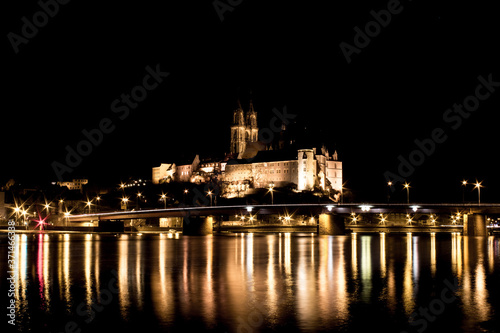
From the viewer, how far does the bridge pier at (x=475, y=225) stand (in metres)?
86.2

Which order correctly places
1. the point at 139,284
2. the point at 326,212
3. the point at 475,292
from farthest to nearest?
1. the point at 326,212
2. the point at 139,284
3. the point at 475,292

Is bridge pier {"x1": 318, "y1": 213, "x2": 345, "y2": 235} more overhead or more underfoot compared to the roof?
more underfoot

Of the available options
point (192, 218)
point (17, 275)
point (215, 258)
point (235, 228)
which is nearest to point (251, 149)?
point (235, 228)

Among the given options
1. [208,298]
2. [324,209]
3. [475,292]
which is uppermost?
[324,209]

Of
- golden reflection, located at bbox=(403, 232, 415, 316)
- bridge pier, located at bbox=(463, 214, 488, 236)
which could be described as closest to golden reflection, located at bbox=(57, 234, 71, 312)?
golden reflection, located at bbox=(403, 232, 415, 316)

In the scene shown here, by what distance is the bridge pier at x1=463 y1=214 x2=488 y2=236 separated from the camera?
86.2 m

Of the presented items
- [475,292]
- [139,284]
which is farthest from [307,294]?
[139,284]

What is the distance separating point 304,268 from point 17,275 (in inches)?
599

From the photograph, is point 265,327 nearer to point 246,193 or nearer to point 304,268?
point 304,268

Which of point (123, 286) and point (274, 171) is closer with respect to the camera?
point (123, 286)

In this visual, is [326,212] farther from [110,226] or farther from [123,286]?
[123,286]

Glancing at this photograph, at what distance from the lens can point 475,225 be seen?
285 ft

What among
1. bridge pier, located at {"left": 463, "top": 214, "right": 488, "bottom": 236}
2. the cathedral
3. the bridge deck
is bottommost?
bridge pier, located at {"left": 463, "top": 214, "right": 488, "bottom": 236}

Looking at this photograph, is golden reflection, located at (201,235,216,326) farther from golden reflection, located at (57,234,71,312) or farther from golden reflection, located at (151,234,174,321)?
golden reflection, located at (57,234,71,312)
